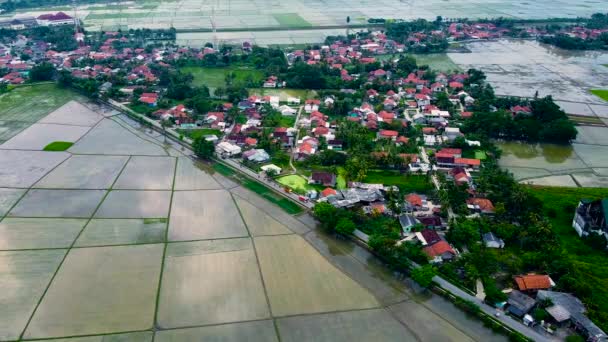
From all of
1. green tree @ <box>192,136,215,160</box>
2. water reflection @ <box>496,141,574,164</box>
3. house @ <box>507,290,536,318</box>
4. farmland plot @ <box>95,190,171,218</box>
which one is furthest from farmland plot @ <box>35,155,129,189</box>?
water reflection @ <box>496,141,574,164</box>

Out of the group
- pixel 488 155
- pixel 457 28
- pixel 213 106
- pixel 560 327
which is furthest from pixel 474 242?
pixel 457 28

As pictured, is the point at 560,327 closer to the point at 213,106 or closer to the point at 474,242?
the point at 474,242

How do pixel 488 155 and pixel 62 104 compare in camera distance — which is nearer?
pixel 488 155

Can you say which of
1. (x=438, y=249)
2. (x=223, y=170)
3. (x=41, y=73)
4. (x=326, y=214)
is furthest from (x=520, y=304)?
(x=41, y=73)

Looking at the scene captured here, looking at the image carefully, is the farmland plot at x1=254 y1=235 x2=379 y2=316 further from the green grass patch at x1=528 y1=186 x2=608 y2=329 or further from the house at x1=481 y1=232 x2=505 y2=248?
the green grass patch at x1=528 y1=186 x2=608 y2=329

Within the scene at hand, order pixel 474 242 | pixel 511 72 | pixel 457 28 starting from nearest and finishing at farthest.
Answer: pixel 474 242, pixel 511 72, pixel 457 28

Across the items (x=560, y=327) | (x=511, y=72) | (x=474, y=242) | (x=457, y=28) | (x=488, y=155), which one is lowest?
(x=560, y=327)
